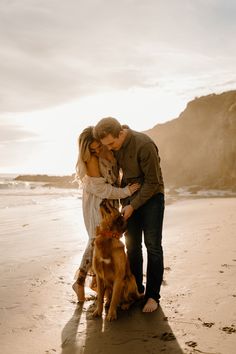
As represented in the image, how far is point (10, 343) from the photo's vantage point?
3.31 metres

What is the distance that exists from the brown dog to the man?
0.71ft

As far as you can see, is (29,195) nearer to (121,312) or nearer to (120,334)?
(121,312)

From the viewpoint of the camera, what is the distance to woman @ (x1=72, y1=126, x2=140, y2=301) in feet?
13.6

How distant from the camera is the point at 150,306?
4047mm

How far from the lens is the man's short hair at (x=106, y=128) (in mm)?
3822

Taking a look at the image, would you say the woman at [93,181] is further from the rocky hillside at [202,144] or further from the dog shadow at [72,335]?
the rocky hillside at [202,144]

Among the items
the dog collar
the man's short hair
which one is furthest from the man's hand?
the man's short hair

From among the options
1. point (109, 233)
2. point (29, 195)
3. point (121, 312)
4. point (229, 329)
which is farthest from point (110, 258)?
point (29, 195)

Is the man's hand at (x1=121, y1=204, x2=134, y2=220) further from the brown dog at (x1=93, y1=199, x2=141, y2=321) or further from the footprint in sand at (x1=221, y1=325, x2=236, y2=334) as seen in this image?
the footprint in sand at (x1=221, y1=325, x2=236, y2=334)

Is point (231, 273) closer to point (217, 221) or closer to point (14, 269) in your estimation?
point (14, 269)

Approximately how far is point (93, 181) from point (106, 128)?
674mm

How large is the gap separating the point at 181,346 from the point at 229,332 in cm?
47

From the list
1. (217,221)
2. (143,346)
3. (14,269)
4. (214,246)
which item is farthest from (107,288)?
(217,221)

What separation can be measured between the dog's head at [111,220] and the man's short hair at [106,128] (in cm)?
71
